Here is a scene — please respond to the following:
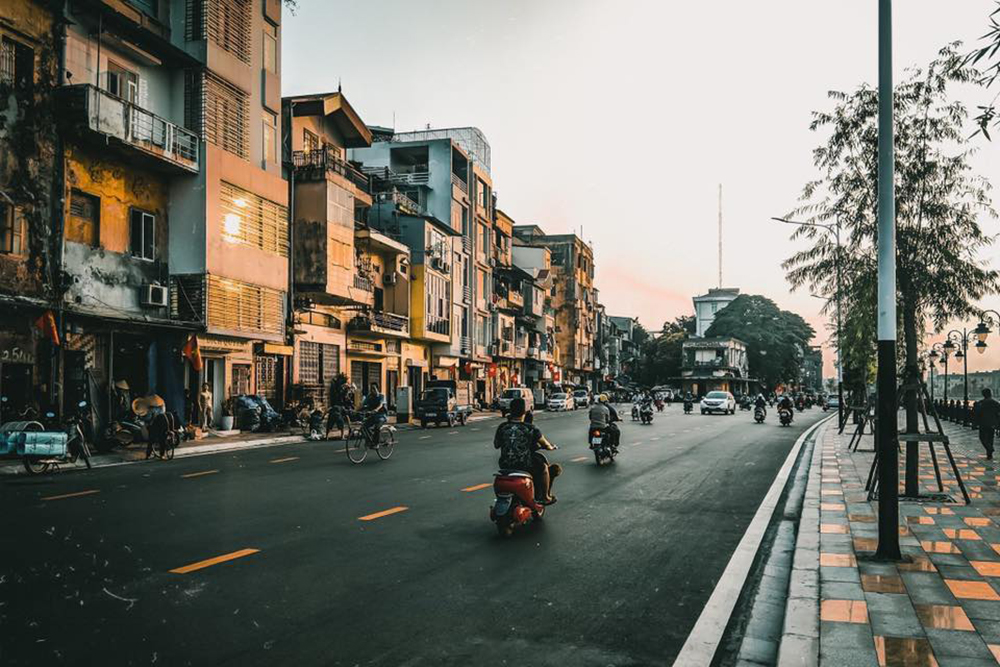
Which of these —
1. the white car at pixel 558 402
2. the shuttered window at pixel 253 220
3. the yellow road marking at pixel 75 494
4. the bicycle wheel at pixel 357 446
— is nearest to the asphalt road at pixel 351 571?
the yellow road marking at pixel 75 494

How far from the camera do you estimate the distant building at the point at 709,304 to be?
146125 millimetres

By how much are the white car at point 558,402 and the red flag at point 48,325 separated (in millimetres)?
42905

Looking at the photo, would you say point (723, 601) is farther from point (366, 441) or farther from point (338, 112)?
point (338, 112)

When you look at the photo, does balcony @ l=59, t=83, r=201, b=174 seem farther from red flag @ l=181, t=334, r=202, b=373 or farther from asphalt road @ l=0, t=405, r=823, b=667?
asphalt road @ l=0, t=405, r=823, b=667

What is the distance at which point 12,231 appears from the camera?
19812 mm

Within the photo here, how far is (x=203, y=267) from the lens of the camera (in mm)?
25969

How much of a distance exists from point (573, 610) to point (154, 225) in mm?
23564

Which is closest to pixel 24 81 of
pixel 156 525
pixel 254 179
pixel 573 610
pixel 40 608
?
pixel 254 179

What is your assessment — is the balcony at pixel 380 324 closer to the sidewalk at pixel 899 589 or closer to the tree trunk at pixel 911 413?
the tree trunk at pixel 911 413

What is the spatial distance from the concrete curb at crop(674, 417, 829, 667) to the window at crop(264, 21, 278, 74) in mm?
27400

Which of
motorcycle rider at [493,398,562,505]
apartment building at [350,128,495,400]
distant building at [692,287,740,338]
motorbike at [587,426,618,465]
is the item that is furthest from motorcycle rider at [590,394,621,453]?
distant building at [692,287,740,338]

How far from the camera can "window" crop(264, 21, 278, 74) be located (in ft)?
103

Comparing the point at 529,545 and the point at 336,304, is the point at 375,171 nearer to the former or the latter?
the point at 336,304

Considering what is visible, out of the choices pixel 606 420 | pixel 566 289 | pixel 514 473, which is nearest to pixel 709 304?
pixel 566 289
